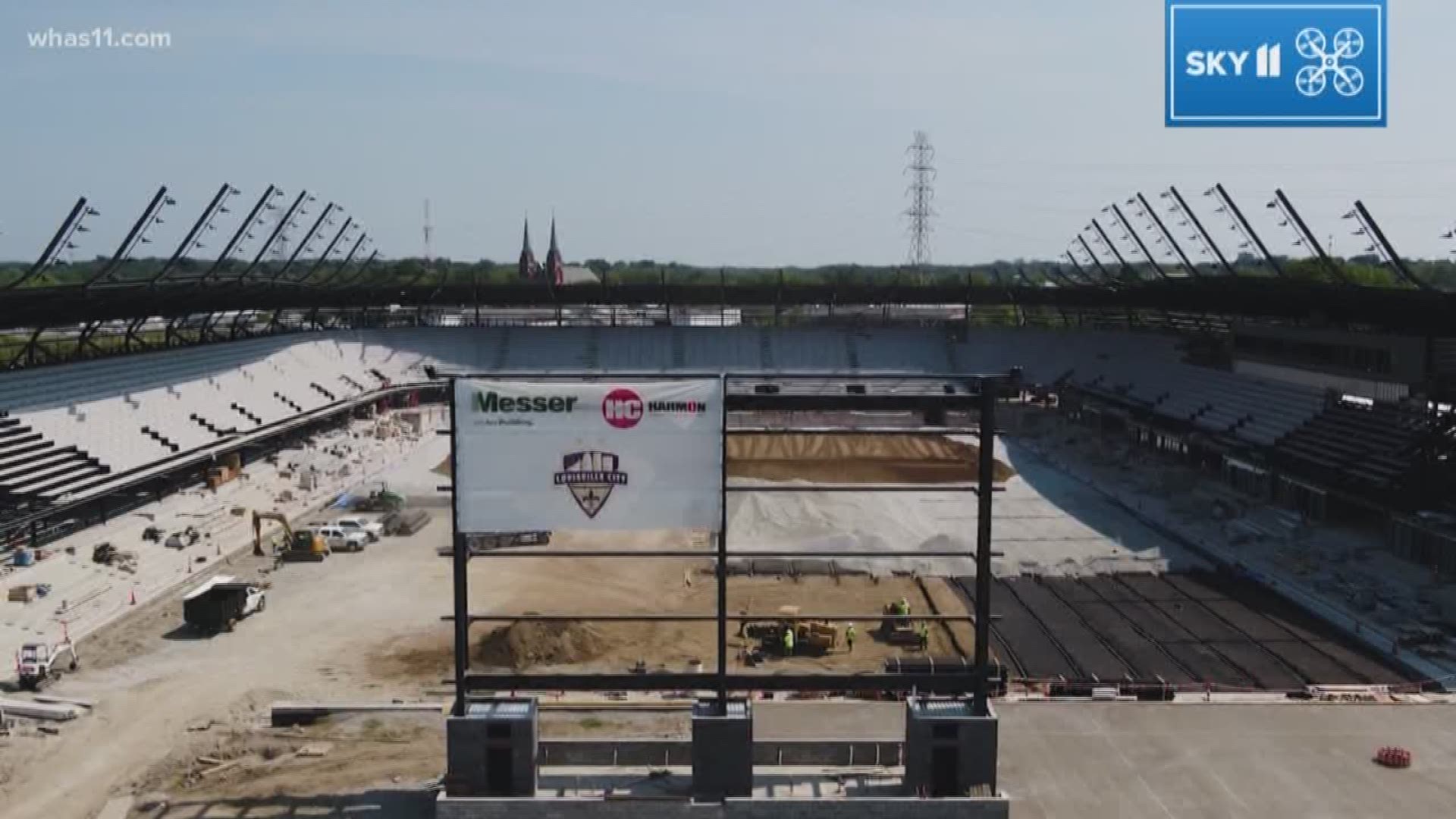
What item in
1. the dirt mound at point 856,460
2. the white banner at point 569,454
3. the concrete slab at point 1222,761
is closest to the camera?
the white banner at point 569,454

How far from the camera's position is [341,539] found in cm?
4709

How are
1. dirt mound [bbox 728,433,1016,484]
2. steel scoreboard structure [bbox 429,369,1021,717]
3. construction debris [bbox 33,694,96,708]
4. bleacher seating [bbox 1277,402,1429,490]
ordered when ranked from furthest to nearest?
dirt mound [bbox 728,433,1016,484] < bleacher seating [bbox 1277,402,1429,490] < construction debris [bbox 33,694,96,708] < steel scoreboard structure [bbox 429,369,1021,717]

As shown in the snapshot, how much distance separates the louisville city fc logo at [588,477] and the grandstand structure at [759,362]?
355 centimetres

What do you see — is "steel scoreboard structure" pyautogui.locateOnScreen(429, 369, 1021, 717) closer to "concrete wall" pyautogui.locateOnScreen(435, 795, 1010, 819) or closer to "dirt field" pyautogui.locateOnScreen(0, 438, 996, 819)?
"concrete wall" pyautogui.locateOnScreen(435, 795, 1010, 819)

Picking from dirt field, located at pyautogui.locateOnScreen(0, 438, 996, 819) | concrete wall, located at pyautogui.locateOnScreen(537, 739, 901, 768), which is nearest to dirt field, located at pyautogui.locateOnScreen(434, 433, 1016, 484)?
dirt field, located at pyautogui.locateOnScreen(0, 438, 996, 819)

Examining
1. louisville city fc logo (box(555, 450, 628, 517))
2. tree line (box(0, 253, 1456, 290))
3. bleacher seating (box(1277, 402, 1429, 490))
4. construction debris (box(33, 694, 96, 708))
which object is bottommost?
construction debris (box(33, 694, 96, 708))

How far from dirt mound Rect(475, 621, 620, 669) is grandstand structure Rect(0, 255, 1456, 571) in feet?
47.3

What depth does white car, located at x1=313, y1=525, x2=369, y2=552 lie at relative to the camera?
154ft

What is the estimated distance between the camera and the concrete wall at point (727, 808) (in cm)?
2227

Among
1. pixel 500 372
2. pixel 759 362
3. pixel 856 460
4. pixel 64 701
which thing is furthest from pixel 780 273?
pixel 64 701

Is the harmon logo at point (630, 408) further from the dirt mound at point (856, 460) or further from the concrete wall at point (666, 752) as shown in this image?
the dirt mound at point (856, 460)

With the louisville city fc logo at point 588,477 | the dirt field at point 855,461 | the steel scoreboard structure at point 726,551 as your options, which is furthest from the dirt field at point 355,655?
the dirt field at point 855,461

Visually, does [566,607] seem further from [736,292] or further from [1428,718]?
[736,292]

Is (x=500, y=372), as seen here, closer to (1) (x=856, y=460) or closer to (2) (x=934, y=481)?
(2) (x=934, y=481)
